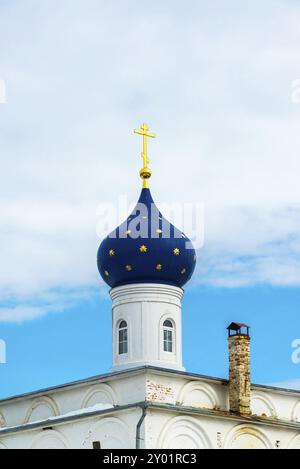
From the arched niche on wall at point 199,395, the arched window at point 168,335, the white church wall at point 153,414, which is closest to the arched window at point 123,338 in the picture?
the arched window at point 168,335

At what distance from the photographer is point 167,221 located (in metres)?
27.4

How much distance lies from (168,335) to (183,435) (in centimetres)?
481

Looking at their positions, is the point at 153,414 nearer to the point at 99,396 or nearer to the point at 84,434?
the point at 84,434

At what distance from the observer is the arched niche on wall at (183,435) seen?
73.1 feet

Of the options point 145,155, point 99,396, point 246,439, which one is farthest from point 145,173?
point 246,439

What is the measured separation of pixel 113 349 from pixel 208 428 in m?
4.84

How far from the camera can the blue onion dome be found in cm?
2686

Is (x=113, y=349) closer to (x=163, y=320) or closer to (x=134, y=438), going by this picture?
(x=163, y=320)

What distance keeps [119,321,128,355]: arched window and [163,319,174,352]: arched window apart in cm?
96

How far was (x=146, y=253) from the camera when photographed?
2680cm

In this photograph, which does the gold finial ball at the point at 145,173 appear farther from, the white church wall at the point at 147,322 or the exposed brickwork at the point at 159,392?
the exposed brickwork at the point at 159,392

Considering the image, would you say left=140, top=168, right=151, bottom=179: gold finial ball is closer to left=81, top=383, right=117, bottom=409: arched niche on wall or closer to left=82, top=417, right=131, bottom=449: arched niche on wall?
left=81, top=383, right=117, bottom=409: arched niche on wall
